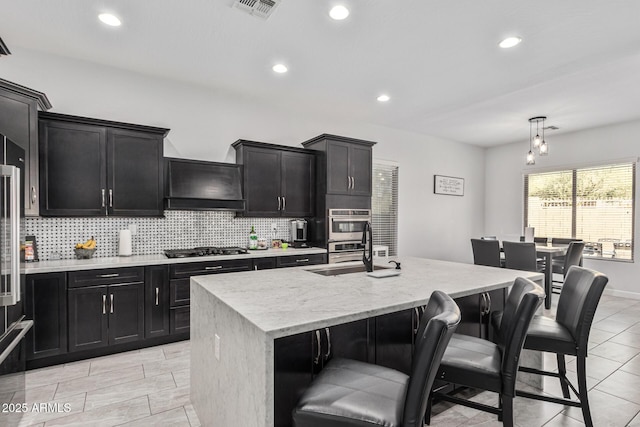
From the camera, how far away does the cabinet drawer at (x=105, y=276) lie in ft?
9.92

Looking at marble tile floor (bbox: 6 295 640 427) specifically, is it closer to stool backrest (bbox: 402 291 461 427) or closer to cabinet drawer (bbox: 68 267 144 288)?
cabinet drawer (bbox: 68 267 144 288)

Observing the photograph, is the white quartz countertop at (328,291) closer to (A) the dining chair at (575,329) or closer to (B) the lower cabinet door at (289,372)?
(B) the lower cabinet door at (289,372)

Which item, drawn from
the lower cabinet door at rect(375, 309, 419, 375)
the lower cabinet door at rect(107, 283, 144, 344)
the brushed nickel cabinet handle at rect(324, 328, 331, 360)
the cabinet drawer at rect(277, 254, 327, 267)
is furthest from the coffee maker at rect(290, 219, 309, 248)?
the brushed nickel cabinet handle at rect(324, 328, 331, 360)

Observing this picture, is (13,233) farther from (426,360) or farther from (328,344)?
(426,360)

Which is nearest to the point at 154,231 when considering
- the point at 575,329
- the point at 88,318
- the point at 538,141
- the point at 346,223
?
the point at 88,318

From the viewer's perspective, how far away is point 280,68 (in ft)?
11.9

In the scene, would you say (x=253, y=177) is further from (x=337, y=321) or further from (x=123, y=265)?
(x=337, y=321)

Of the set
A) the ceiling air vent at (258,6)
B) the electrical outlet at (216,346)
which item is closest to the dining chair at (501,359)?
the electrical outlet at (216,346)

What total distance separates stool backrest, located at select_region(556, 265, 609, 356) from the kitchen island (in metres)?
0.32

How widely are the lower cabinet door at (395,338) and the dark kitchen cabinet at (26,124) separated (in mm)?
3099

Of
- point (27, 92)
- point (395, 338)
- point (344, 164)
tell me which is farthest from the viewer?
point (344, 164)

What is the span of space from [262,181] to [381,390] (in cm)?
338

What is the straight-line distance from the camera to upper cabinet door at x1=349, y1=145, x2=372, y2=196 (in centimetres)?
491

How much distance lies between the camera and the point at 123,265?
10.6 feet
